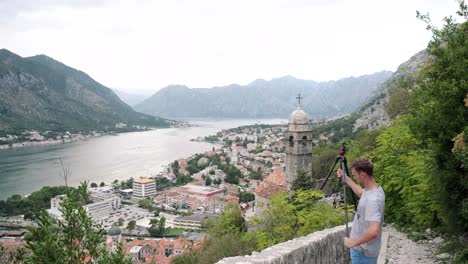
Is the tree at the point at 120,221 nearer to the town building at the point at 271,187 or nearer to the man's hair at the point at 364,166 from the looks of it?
the town building at the point at 271,187

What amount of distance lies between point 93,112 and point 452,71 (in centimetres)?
14471

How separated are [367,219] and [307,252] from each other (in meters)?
1.33

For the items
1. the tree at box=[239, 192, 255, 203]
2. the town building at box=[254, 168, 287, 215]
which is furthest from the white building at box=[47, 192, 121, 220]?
the town building at box=[254, 168, 287, 215]

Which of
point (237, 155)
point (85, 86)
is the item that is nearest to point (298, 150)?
point (237, 155)

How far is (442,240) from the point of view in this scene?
625 centimetres

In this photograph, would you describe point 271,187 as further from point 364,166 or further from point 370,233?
point 370,233

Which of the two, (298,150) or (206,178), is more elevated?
(298,150)

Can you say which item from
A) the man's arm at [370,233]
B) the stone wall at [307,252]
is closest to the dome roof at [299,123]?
the stone wall at [307,252]

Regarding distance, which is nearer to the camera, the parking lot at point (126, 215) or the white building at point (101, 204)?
the parking lot at point (126, 215)

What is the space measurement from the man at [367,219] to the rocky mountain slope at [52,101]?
106879 millimetres

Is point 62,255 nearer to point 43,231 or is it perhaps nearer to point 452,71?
point 43,231

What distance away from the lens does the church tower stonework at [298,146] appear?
1703cm

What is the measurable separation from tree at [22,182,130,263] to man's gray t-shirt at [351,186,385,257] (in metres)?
2.58

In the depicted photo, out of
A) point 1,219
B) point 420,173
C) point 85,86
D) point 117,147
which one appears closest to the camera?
point 420,173
